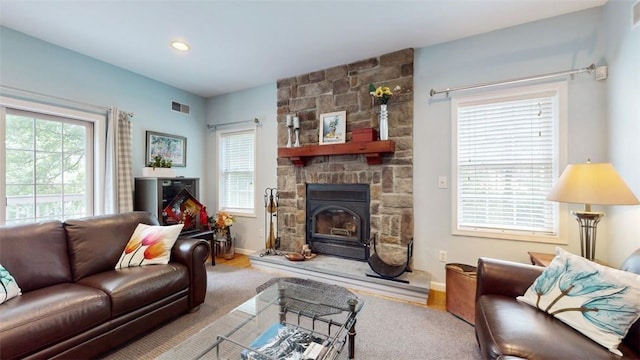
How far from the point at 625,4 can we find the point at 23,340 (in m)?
4.37

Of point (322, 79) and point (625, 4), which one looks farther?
point (322, 79)

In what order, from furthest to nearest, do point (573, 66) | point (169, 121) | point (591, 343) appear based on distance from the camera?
point (169, 121) → point (573, 66) → point (591, 343)

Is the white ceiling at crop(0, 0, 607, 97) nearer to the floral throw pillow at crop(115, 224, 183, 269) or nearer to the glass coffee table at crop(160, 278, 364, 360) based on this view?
the floral throw pillow at crop(115, 224, 183, 269)

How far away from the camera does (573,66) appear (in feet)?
7.41

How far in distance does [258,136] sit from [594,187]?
3.62 meters

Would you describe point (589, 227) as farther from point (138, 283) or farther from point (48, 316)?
point (48, 316)

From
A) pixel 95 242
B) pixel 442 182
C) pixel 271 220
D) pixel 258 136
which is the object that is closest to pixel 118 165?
pixel 95 242

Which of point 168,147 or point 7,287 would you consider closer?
point 7,287

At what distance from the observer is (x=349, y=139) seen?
10.5 ft

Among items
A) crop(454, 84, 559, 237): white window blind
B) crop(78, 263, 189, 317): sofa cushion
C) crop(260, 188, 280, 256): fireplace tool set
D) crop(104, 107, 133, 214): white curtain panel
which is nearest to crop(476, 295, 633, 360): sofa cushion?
crop(454, 84, 559, 237): white window blind

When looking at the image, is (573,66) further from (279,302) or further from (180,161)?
(180,161)

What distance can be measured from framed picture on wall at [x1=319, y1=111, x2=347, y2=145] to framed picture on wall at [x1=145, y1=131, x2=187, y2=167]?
2.27 metres

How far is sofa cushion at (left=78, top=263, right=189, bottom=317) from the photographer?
1751 millimetres

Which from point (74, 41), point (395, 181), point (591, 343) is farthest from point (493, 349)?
point (74, 41)
